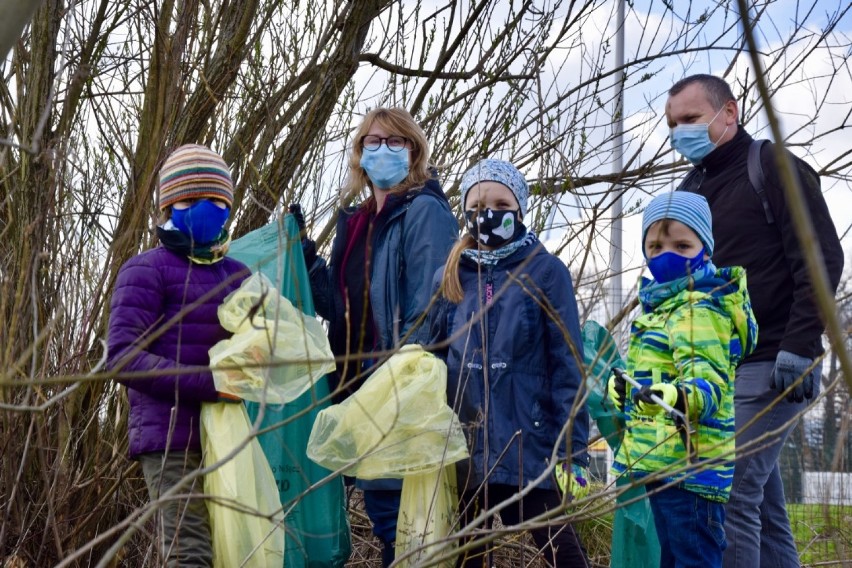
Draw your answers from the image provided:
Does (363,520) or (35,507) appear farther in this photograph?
(363,520)

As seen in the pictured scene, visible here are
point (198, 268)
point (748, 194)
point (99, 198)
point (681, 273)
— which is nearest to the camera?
point (681, 273)

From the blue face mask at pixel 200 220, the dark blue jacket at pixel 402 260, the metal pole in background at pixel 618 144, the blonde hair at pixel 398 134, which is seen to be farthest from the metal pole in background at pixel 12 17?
the metal pole in background at pixel 618 144

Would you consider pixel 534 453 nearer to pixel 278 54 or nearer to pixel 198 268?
pixel 198 268

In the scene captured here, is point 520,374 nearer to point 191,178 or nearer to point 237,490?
point 237,490

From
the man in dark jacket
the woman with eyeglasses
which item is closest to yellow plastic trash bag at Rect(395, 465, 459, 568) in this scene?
the woman with eyeglasses

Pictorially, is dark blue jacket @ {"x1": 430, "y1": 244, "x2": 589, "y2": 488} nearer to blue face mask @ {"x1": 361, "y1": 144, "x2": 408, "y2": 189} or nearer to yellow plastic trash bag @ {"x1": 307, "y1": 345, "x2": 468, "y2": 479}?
yellow plastic trash bag @ {"x1": 307, "y1": 345, "x2": 468, "y2": 479}

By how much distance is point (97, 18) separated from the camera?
14.0 feet

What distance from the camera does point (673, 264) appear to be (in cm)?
304

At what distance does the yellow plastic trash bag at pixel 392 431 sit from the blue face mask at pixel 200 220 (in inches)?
26.1

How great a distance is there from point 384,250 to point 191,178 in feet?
2.51

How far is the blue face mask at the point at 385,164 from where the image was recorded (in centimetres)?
377

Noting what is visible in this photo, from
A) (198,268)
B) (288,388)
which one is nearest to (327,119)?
(198,268)

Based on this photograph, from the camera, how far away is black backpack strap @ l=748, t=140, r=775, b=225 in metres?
3.46

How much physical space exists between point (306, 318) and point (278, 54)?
1.96 m
